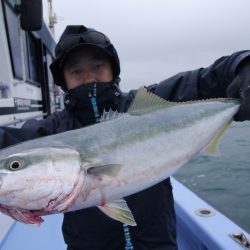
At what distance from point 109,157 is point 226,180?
7.82 metres

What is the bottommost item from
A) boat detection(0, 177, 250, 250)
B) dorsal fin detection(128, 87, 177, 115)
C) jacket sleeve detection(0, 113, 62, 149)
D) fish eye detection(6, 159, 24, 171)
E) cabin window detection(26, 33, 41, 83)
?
boat detection(0, 177, 250, 250)

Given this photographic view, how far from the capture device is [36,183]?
5.32 feet

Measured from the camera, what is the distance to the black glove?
2.23 meters

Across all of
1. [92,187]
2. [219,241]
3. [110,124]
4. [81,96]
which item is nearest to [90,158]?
[92,187]

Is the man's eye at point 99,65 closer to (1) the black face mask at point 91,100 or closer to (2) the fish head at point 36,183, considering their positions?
(1) the black face mask at point 91,100

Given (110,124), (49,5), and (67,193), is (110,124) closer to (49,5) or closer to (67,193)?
(67,193)

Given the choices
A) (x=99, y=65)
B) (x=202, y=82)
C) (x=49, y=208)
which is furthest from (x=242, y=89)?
(x=49, y=208)


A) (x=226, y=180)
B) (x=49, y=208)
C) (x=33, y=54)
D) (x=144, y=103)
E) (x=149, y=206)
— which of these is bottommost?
(x=226, y=180)

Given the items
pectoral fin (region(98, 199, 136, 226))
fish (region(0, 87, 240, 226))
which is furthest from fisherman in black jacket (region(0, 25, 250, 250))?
pectoral fin (region(98, 199, 136, 226))

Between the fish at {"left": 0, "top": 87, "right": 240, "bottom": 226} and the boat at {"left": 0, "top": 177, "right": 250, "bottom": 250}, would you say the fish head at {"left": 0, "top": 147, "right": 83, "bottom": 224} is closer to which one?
the fish at {"left": 0, "top": 87, "right": 240, "bottom": 226}

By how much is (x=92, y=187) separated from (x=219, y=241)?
1.84 meters

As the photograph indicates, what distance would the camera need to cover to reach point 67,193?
163cm

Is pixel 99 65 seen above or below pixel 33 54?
above

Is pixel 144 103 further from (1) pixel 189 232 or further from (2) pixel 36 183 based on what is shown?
(1) pixel 189 232
